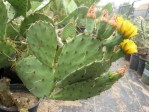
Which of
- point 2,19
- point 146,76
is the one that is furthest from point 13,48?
point 146,76

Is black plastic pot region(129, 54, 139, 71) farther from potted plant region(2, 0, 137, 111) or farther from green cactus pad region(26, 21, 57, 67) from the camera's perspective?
green cactus pad region(26, 21, 57, 67)

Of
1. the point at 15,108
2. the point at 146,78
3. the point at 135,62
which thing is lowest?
the point at 135,62

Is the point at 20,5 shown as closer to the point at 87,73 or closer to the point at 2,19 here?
the point at 2,19

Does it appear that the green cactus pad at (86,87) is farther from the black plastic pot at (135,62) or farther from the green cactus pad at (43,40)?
the black plastic pot at (135,62)

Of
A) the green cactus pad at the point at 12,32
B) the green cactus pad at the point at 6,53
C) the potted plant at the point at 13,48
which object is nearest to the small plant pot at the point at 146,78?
the potted plant at the point at 13,48

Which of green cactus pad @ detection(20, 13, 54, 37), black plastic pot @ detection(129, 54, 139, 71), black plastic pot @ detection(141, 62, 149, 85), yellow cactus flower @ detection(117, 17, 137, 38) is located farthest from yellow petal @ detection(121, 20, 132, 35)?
black plastic pot @ detection(129, 54, 139, 71)

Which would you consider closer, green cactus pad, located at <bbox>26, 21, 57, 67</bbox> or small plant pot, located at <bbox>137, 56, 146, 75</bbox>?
green cactus pad, located at <bbox>26, 21, 57, 67</bbox>
